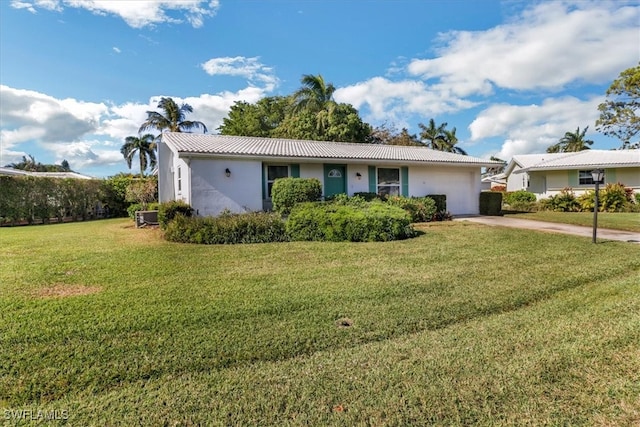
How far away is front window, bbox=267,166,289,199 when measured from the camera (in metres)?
14.0

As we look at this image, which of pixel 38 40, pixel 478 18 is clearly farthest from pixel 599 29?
pixel 38 40

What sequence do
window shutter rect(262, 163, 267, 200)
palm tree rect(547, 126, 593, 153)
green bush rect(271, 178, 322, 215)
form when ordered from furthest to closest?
palm tree rect(547, 126, 593, 153) < window shutter rect(262, 163, 267, 200) < green bush rect(271, 178, 322, 215)

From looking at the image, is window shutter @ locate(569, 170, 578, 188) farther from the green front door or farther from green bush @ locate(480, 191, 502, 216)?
the green front door

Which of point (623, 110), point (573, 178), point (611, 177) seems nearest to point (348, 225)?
point (573, 178)

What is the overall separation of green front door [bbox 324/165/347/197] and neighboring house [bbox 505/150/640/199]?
17789 millimetres

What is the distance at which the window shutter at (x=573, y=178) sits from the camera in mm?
23859

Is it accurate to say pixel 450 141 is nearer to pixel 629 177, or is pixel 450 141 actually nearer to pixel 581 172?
pixel 581 172

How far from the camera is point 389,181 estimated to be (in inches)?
638

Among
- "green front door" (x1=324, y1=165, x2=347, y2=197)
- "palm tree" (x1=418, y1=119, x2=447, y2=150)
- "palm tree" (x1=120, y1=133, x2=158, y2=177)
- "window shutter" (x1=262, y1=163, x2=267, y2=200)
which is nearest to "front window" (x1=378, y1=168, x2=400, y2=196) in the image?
"green front door" (x1=324, y1=165, x2=347, y2=197)

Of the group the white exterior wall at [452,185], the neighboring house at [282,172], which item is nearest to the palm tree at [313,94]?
the neighboring house at [282,172]

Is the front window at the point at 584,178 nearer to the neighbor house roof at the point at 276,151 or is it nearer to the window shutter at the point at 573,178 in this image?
the window shutter at the point at 573,178

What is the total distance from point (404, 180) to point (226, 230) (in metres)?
9.84

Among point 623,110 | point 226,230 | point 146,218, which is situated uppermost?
point 623,110

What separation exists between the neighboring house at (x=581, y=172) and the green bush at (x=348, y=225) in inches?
798
